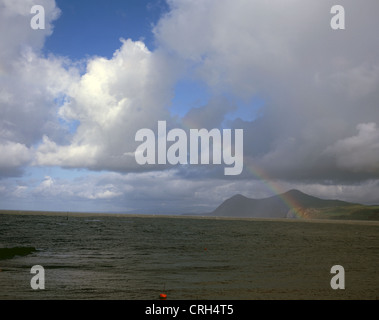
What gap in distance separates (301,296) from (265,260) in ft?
75.3

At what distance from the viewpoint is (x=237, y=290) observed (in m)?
29.7

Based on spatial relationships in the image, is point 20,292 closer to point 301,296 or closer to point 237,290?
point 237,290

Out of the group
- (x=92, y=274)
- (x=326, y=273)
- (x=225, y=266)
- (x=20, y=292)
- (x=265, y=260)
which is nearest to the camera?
(x=20, y=292)

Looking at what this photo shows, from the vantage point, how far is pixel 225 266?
43.9 m
